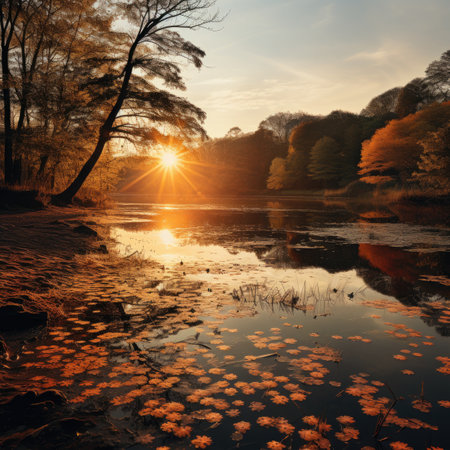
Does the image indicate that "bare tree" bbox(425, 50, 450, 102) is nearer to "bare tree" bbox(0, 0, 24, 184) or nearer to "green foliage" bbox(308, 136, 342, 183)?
"green foliage" bbox(308, 136, 342, 183)

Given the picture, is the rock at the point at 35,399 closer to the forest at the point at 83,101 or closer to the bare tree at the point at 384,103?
the forest at the point at 83,101

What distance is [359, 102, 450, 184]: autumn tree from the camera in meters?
43.8

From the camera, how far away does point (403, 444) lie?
294 cm

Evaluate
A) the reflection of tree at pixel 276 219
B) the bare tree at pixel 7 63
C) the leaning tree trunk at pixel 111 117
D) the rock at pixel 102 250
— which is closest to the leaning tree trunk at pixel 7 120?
the bare tree at pixel 7 63

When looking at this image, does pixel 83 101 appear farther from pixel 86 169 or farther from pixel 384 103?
pixel 384 103

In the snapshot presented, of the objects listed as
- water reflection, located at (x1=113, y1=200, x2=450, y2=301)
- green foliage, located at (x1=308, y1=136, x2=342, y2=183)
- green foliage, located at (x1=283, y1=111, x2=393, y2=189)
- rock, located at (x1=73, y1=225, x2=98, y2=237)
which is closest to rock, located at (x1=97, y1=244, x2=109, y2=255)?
water reflection, located at (x1=113, y1=200, x2=450, y2=301)

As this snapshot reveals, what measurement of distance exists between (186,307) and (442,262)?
834 cm

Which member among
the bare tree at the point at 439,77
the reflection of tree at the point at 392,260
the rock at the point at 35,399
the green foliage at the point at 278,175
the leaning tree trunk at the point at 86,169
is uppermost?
the bare tree at the point at 439,77

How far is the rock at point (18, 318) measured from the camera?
208 inches

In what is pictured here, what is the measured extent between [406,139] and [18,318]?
159 ft

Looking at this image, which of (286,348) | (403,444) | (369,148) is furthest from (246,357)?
(369,148)

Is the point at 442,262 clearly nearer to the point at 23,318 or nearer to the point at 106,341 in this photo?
the point at 106,341

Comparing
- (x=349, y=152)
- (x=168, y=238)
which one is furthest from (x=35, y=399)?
(x=349, y=152)

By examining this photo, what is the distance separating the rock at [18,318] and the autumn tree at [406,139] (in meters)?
47.5
